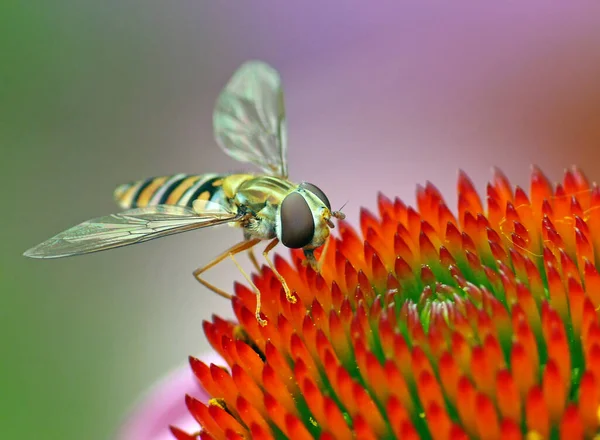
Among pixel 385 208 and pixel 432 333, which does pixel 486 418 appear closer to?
pixel 432 333

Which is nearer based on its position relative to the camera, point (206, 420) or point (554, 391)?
point (554, 391)

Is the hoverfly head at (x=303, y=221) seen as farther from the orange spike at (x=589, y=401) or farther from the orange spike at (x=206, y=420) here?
the orange spike at (x=589, y=401)

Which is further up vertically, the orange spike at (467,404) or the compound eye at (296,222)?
the compound eye at (296,222)

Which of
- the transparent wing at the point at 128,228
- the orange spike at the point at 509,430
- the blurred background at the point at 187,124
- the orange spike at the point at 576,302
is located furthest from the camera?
the blurred background at the point at 187,124

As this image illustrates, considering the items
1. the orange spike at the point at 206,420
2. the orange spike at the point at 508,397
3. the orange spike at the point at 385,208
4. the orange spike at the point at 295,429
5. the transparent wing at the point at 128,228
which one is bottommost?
the orange spike at the point at 508,397

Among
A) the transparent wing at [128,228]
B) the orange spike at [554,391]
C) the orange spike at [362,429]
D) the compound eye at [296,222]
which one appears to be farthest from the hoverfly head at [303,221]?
the orange spike at [554,391]

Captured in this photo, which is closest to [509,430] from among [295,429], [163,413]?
[295,429]
